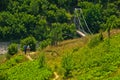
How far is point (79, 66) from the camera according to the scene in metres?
52.9

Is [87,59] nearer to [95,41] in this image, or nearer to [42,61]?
[95,41]

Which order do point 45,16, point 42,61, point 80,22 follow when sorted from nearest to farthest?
point 42,61
point 80,22
point 45,16

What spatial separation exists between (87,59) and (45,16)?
68.6 m

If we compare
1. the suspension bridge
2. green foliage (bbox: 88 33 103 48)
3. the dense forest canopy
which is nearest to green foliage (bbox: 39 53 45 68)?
green foliage (bbox: 88 33 103 48)

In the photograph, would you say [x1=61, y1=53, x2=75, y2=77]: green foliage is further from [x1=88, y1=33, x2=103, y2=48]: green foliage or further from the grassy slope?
[x1=88, y1=33, x2=103, y2=48]: green foliage

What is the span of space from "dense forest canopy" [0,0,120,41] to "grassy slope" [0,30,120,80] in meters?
53.8

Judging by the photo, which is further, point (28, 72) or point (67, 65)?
point (28, 72)

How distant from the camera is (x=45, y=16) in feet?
399

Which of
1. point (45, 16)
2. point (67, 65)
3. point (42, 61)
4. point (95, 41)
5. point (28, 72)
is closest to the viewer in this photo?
point (67, 65)

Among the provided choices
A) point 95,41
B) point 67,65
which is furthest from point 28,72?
point 95,41

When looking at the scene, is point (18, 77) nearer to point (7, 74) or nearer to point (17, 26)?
point (7, 74)

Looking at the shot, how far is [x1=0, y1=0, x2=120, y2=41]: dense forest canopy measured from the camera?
4587 inches

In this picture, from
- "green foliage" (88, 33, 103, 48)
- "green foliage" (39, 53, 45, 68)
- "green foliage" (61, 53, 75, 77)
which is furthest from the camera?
"green foliage" (88, 33, 103, 48)

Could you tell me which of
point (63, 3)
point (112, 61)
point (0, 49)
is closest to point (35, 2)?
point (63, 3)
